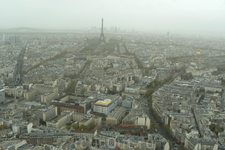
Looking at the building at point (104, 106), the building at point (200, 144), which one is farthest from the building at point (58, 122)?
the building at point (200, 144)

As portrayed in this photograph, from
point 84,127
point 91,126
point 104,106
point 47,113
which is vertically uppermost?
point 104,106

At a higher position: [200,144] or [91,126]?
[200,144]

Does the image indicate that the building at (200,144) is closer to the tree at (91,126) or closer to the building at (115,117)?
the building at (115,117)

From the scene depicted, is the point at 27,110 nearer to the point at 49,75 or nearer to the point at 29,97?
the point at 29,97

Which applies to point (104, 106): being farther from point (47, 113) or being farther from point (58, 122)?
point (47, 113)

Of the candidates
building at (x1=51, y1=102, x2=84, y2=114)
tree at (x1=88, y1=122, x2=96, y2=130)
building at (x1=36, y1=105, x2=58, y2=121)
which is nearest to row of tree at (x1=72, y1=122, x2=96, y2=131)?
tree at (x1=88, y1=122, x2=96, y2=130)

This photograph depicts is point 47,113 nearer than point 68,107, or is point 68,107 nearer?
point 47,113

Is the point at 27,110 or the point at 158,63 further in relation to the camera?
the point at 158,63

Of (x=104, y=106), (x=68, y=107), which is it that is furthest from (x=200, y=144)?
(x=68, y=107)

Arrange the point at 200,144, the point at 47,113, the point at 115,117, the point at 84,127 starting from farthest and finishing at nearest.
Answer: the point at 47,113 < the point at 115,117 < the point at 84,127 < the point at 200,144

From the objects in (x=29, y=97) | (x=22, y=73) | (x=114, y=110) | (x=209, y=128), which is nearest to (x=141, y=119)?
(x=114, y=110)

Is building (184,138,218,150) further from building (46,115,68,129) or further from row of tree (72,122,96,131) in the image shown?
building (46,115,68,129)
